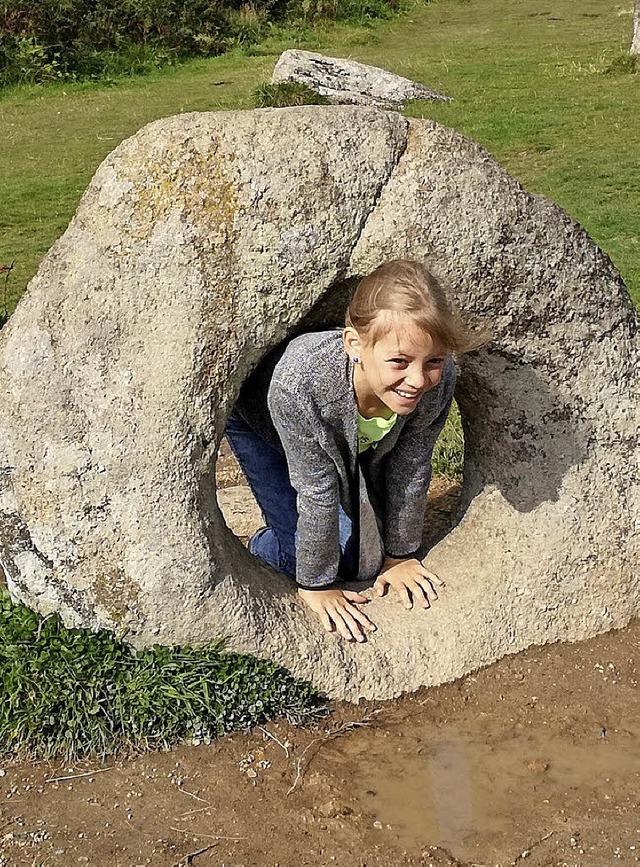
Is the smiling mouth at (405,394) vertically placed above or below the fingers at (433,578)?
above

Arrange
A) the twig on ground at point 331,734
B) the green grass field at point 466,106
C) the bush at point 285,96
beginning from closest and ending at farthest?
the twig on ground at point 331,734
the green grass field at point 466,106
the bush at point 285,96

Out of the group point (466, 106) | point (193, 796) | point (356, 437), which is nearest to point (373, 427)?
point (356, 437)

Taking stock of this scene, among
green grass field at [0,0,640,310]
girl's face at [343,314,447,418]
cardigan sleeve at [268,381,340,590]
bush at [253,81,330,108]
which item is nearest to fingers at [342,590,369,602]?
cardigan sleeve at [268,381,340,590]

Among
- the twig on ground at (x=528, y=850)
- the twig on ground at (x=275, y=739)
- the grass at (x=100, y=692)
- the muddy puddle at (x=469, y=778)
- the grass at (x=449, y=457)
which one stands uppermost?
the grass at (x=100, y=692)

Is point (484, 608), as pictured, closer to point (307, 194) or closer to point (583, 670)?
point (583, 670)

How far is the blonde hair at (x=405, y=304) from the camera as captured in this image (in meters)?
3.01

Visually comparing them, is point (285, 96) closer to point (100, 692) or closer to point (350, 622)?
point (350, 622)

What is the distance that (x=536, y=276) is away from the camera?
3.37 metres

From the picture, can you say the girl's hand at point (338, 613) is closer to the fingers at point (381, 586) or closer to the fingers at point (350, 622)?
the fingers at point (350, 622)

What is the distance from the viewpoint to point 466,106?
12.7m

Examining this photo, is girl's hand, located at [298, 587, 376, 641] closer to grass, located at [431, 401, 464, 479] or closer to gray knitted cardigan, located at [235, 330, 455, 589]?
gray knitted cardigan, located at [235, 330, 455, 589]

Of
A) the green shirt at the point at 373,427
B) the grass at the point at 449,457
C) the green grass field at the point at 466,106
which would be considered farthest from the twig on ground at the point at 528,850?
the green grass field at the point at 466,106

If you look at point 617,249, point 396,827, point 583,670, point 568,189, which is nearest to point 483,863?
point 396,827

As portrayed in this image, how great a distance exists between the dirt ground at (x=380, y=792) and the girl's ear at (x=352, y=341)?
1.18m
